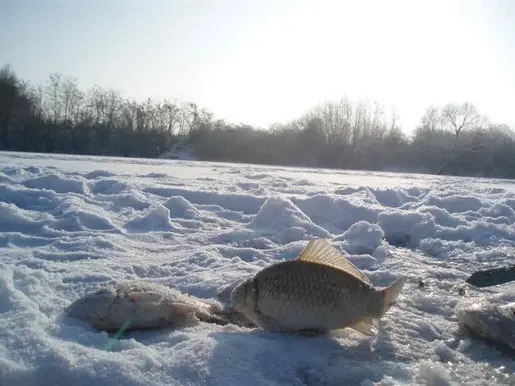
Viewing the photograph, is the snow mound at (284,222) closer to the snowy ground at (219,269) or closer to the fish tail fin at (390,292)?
the snowy ground at (219,269)

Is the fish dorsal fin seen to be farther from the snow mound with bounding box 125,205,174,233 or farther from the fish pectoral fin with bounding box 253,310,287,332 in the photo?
the snow mound with bounding box 125,205,174,233

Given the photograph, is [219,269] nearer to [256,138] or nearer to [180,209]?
[180,209]

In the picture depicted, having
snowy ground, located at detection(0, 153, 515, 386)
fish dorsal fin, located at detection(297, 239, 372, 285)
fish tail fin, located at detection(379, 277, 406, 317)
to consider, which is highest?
fish dorsal fin, located at detection(297, 239, 372, 285)

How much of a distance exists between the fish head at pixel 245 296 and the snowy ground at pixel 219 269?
0.16m

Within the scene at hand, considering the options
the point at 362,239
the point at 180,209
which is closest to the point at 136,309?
the point at 362,239

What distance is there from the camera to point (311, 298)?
2334 millimetres

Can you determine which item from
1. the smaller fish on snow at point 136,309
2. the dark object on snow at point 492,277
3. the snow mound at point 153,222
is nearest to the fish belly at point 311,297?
the smaller fish on snow at point 136,309

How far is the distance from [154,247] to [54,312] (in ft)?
6.69

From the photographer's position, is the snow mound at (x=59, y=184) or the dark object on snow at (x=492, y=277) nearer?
the dark object on snow at (x=492, y=277)

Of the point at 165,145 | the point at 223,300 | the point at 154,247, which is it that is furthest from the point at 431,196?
→ the point at 165,145

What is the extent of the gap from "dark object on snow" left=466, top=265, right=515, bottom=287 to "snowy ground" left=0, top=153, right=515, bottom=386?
13cm

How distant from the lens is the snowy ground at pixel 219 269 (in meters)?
1.98

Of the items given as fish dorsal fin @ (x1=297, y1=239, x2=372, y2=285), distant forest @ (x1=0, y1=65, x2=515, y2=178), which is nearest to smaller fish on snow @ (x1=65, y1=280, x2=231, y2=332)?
fish dorsal fin @ (x1=297, y1=239, x2=372, y2=285)

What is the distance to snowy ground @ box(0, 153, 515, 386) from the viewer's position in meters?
1.98
